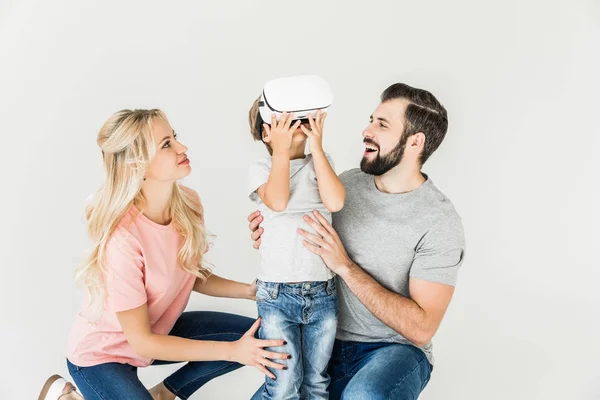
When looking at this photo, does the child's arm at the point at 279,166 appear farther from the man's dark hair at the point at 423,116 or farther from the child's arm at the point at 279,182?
the man's dark hair at the point at 423,116

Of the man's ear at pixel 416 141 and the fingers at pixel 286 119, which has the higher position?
the fingers at pixel 286 119

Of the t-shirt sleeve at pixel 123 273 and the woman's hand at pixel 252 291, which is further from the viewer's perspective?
the woman's hand at pixel 252 291

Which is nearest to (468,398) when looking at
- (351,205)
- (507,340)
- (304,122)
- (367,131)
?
(507,340)

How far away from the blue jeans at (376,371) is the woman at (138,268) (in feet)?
0.97

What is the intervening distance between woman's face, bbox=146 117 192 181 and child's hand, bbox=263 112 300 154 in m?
0.36

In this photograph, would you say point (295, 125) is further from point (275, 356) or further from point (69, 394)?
point (69, 394)

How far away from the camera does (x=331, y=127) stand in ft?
Answer: 11.4

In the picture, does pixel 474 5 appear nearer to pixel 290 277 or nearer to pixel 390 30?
pixel 390 30

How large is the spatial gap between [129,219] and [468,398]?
188 cm

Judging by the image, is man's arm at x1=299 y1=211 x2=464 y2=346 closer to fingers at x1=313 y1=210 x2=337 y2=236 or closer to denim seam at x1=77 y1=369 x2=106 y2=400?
fingers at x1=313 y1=210 x2=337 y2=236

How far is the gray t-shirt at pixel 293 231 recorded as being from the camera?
2.12 m

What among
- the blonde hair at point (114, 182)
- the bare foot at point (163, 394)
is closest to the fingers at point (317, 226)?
the blonde hair at point (114, 182)

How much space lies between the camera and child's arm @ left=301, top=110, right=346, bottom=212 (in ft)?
6.68

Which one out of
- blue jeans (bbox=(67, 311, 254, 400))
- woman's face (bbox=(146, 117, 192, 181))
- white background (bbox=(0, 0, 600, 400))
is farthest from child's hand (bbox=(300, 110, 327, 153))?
white background (bbox=(0, 0, 600, 400))
